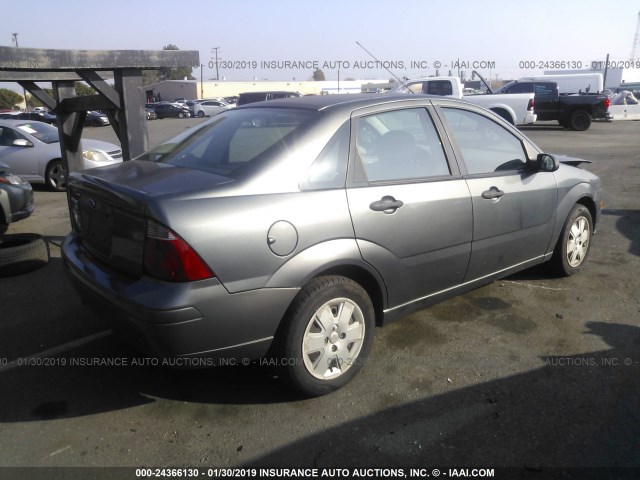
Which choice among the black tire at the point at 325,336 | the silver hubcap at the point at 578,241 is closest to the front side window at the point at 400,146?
the black tire at the point at 325,336

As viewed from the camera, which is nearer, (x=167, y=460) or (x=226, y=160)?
(x=167, y=460)

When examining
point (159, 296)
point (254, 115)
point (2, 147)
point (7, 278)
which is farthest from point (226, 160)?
point (2, 147)

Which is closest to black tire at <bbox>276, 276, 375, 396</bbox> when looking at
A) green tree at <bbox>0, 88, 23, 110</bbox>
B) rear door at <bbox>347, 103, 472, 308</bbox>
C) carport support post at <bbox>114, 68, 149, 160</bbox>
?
rear door at <bbox>347, 103, 472, 308</bbox>

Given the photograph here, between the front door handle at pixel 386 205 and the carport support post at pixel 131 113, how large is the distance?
2539mm

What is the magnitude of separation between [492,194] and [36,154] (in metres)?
9.07

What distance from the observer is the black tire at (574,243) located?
4.61m

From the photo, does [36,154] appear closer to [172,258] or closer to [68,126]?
[68,126]

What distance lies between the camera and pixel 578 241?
4.81m

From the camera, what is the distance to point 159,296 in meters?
2.56

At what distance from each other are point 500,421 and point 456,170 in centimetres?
167

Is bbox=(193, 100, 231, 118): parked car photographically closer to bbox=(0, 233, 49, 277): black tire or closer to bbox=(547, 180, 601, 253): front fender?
bbox=(0, 233, 49, 277): black tire

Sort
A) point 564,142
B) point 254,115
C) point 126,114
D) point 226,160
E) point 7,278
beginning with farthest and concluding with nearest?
point 564,142
point 7,278
point 126,114
point 254,115
point 226,160

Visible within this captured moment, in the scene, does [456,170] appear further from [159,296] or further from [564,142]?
[564,142]

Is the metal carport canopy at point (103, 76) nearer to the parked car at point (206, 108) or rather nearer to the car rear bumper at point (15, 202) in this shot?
the car rear bumper at point (15, 202)
